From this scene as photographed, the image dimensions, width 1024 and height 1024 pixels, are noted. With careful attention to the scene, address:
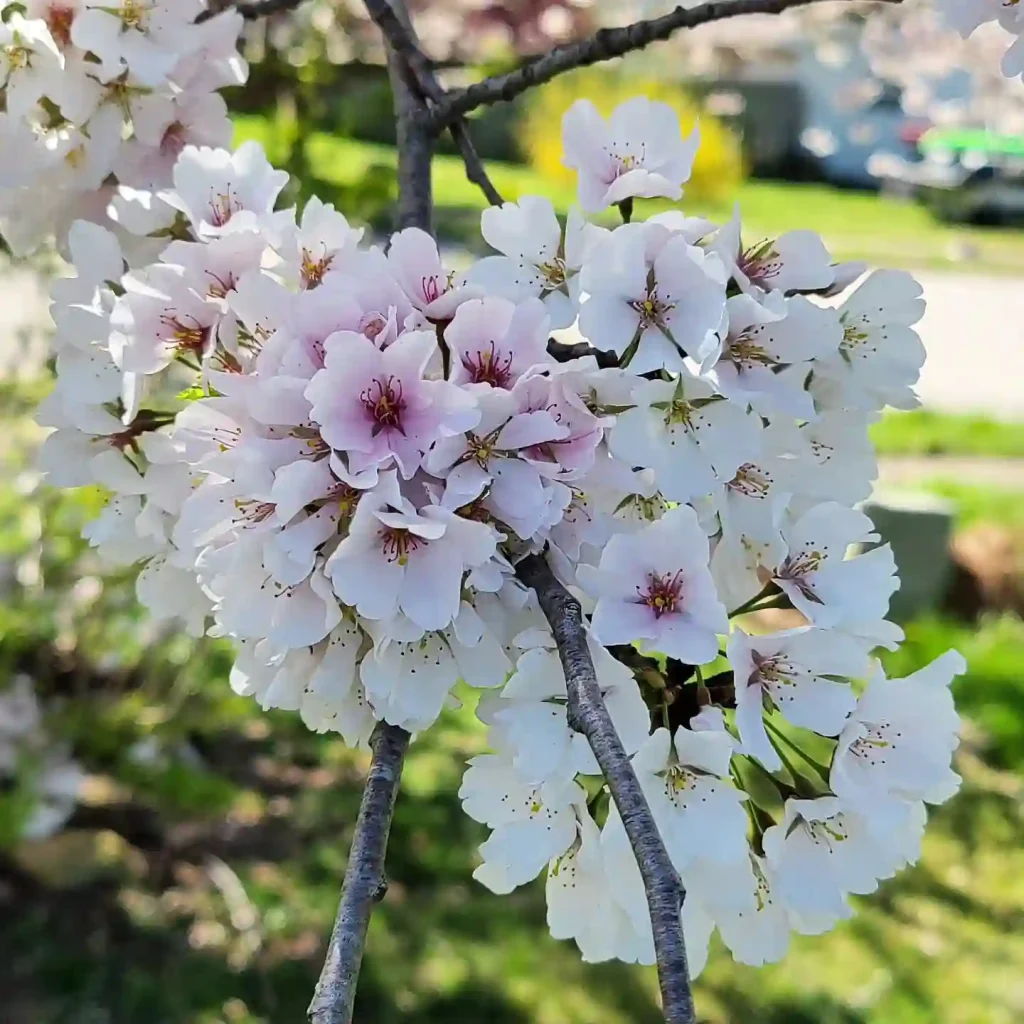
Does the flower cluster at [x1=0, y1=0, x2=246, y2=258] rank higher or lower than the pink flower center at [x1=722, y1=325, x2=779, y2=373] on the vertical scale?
higher

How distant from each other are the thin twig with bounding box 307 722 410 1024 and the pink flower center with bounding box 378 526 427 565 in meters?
0.13

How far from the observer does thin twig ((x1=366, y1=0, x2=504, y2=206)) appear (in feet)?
3.60

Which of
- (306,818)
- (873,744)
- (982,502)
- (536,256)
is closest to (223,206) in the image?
(536,256)

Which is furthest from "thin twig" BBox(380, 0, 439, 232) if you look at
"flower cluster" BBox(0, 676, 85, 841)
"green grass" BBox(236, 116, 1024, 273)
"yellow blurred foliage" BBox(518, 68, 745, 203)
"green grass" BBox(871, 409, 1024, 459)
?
"yellow blurred foliage" BBox(518, 68, 745, 203)

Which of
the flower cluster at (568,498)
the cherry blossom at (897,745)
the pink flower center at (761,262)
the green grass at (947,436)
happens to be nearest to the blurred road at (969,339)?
the green grass at (947,436)

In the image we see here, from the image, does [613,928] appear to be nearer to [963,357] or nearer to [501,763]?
[501,763]

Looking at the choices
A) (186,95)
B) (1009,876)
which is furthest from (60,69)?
(1009,876)

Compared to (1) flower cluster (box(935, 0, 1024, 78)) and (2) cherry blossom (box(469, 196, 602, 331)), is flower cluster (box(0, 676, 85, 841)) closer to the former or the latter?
(2) cherry blossom (box(469, 196, 602, 331))

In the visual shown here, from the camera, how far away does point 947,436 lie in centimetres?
545

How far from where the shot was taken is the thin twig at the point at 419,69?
110cm

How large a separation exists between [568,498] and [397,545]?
0.34ft

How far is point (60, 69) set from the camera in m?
0.92

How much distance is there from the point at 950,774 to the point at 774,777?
0.11 meters

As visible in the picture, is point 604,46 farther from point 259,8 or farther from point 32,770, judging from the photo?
point 32,770
